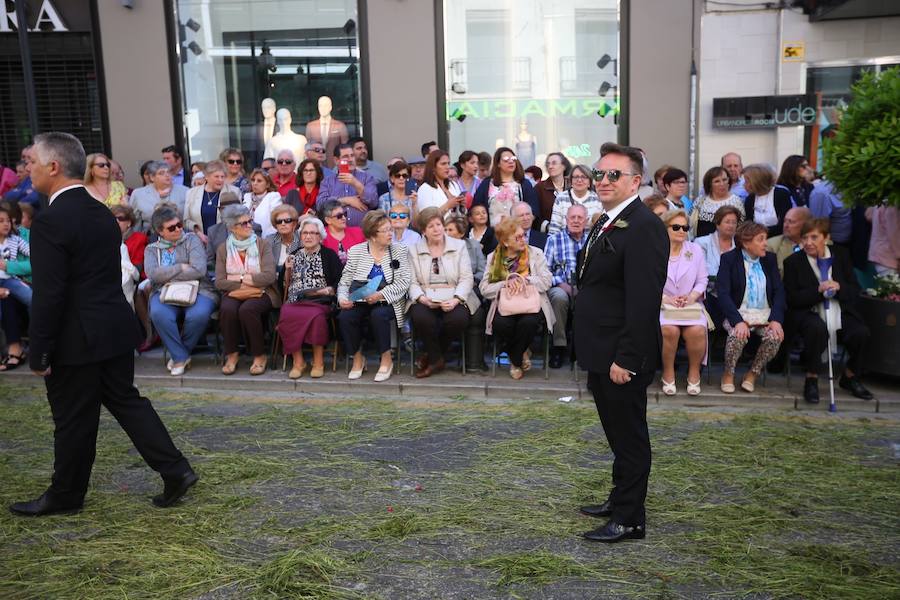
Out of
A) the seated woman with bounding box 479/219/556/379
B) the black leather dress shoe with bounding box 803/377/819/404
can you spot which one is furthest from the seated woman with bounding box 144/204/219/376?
the black leather dress shoe with bounding box 803/377/819/404

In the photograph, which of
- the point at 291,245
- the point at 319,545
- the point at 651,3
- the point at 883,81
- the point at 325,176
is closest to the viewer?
the point at 319,545

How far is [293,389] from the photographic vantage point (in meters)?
8.12

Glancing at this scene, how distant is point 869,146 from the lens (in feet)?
21.8

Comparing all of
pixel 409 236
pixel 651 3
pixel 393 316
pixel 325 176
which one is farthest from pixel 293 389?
pixel 651 3

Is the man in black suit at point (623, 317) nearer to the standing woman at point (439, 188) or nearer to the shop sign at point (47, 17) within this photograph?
the standing woman at point (439, 188)

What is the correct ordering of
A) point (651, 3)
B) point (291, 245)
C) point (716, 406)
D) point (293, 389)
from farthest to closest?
1. point (651, 3)
2. point (291, 245)
3. point (293, 389)
4. point (716, 406)

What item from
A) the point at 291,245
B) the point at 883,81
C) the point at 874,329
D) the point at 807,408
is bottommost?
the point at 807,408

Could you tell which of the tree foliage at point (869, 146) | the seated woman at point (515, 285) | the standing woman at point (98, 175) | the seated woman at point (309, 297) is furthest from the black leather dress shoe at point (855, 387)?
the standing woman at point (98, 175)

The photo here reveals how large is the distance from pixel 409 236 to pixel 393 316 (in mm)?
1028

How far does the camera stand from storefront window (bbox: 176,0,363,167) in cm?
1250

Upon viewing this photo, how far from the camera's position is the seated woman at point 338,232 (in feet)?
29.4

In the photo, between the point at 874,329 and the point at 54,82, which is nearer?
the point at 874,329

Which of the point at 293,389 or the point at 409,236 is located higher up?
the point at 409,236

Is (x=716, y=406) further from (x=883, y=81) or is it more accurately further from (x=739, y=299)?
(x=883, y=81)
